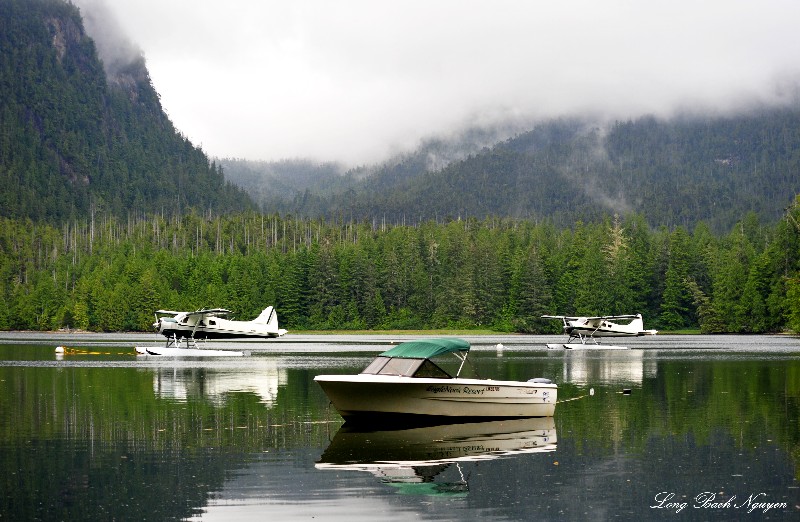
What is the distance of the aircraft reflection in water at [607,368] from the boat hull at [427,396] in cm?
1707

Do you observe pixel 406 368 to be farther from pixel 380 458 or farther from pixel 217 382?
pixel 217 382

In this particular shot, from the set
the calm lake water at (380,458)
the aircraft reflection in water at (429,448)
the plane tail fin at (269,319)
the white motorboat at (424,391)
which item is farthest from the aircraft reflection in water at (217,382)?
the plane tail fin at (269,319)

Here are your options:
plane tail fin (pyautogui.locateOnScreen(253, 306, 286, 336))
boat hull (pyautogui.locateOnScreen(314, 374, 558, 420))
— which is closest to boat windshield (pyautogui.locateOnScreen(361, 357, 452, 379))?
boat hull (pyautogui.locateOnScreen(314, 374, 558, 420))

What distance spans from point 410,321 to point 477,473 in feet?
445

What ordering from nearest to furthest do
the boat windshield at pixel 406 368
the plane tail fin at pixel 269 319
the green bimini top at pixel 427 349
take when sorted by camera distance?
1. the boat windshield at pixel 406 368
2. the green bimini top at pixel 427 349
3. the plane tail fin at pixel 269 319

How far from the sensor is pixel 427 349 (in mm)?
31859

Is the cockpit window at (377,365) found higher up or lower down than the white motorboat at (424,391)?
higher up

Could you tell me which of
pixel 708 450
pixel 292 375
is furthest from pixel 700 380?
pixel 708 450

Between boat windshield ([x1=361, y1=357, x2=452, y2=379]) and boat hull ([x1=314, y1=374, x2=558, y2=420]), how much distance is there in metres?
0.42

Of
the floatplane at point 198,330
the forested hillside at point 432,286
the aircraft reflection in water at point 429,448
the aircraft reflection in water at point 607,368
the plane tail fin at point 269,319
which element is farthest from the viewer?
the forested hillside at point 432,286

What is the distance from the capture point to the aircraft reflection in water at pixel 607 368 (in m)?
51.3

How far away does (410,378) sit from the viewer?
30.9 metres

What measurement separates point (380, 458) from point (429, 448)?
206 centimetres

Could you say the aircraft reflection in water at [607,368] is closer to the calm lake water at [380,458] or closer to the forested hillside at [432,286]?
the calm lake water at [380,458]
